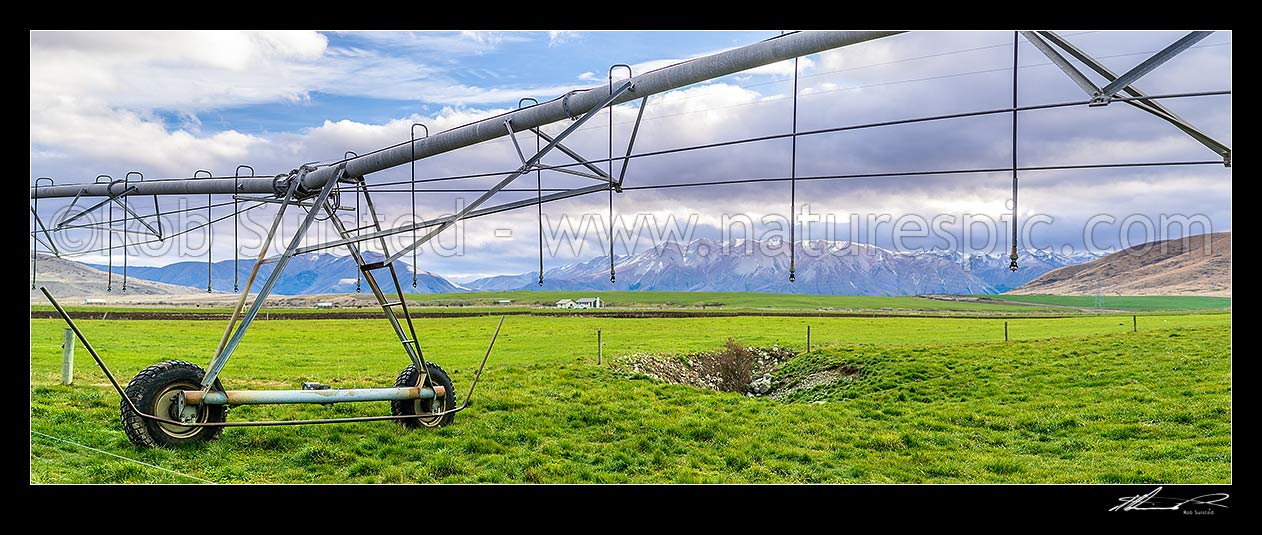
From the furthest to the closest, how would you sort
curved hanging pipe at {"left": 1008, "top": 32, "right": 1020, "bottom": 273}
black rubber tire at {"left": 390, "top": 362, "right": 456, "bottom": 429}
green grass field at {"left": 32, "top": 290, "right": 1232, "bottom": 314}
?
green grass field at {"left": 32, "top": 290, "right": 1232, "bottom": 314}
black rubber tire at {"left": 390, "top": 362, "right": 456, "bottom": 429}
curved hanging pipe at {"left": 1008, "top": 32, "right": 1020, "bottom": 273}

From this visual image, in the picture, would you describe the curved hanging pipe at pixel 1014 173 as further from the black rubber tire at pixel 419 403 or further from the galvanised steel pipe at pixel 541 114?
the black rubber tire at pixel 419 403

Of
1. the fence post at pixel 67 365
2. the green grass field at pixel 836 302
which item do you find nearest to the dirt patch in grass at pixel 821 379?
the fence post at pixel 67 365

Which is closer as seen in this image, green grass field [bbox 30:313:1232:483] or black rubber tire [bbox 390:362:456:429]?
green grass field [bbox 30:313:1232:483]

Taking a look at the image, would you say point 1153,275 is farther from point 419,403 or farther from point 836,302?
point 419,403

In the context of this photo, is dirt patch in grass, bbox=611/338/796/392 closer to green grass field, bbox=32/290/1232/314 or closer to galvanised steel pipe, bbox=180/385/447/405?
galvanised steel pipe, bbox=180/385/447/405

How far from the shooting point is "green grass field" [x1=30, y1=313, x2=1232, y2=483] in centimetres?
1251
